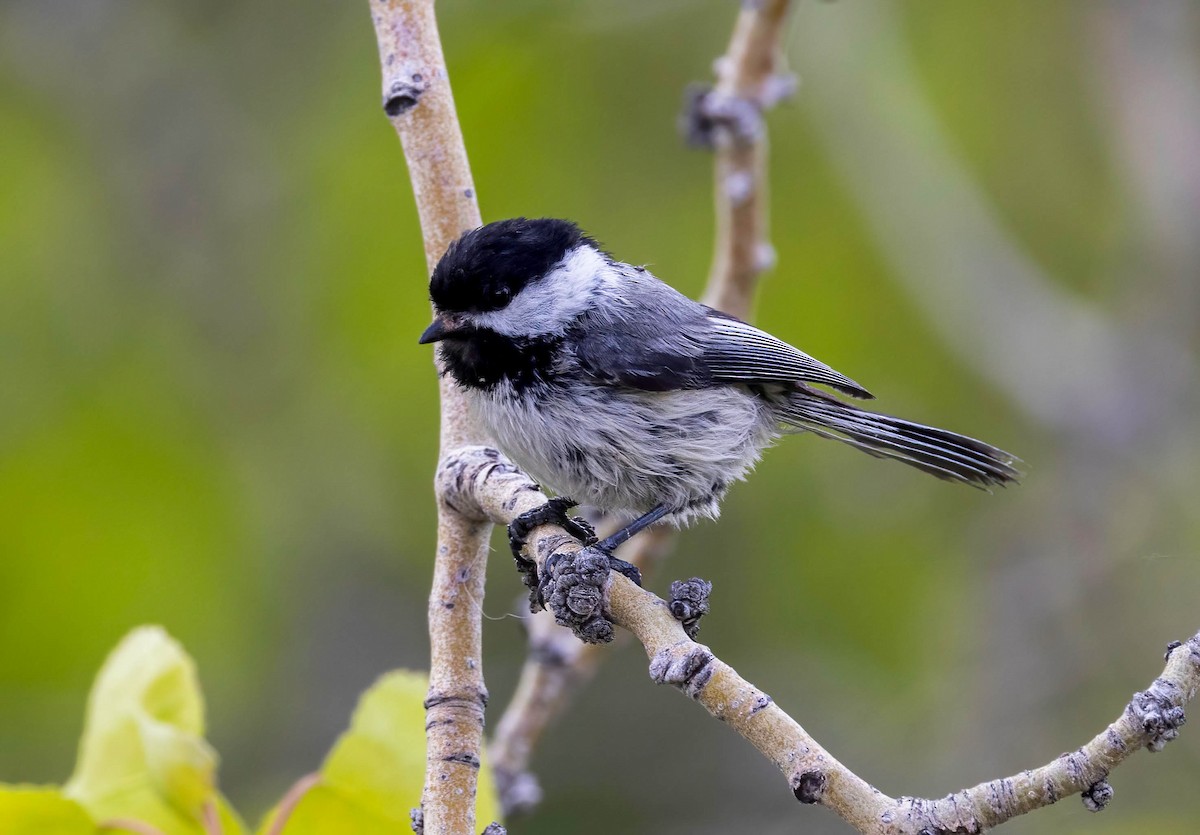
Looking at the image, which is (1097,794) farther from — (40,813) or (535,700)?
(535,700)

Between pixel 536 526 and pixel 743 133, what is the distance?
4.18 feet

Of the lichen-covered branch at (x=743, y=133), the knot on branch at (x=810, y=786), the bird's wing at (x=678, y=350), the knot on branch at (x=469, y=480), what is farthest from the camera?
the lichen-covered branch at (x=743, y=133)

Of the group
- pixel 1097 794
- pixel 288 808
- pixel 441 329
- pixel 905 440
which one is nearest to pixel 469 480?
pixel 441 329

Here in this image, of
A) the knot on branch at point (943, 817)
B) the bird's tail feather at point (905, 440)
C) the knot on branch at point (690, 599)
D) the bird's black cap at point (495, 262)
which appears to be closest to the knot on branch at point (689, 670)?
the knot on branch at point (690, 599)

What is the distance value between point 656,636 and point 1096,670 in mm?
2804

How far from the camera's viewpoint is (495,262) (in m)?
2.49

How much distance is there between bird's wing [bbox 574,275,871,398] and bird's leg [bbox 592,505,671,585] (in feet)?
0.89

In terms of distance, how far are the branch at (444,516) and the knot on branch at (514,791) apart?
2.48 ft

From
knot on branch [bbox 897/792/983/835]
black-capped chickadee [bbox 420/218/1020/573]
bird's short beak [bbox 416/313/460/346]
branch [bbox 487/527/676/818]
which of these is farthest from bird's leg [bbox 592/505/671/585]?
knot on branch [bbox 897/792/983/835]

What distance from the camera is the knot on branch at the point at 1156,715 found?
4.10ft

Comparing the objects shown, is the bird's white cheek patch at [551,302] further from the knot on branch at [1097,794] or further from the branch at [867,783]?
the knot on branch at [1097,794]

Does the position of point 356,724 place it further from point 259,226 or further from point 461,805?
point 259,226

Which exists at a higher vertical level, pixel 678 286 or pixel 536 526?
pixel 678 286

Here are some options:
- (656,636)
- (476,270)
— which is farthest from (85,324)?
(656,636)
